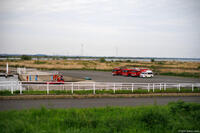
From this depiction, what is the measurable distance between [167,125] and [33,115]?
21.4ft

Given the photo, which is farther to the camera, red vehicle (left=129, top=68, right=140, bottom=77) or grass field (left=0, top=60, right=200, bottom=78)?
grass field (left=0, top=60, right=200, bottom=78)

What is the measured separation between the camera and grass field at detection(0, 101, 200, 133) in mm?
9547

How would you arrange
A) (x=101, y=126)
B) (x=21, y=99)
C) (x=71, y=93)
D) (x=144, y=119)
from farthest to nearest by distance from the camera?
1. (x=71, y=93)
2. (x=21, y=99)
3. (x=144, y=119)
4. (x=101, y=126)

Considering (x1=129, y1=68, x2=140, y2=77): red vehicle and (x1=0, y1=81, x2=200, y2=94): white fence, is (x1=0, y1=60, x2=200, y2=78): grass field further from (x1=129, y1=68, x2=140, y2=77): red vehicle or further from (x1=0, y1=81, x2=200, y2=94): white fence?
(x1=0, y1=81, x2=200, y2=94): white fence

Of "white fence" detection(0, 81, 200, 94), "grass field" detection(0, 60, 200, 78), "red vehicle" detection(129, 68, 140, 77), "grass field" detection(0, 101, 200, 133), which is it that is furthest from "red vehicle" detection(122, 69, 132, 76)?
"grass field" detection(0, 101, 200, 133)

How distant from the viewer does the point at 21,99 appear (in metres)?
17.7

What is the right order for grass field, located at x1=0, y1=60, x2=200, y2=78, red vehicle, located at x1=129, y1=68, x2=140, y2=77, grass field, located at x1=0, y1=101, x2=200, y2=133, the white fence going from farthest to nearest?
grass field, located at x1=0, y1=60, x2=200, y2=78, red vehicle, located at x1=129, y1=68, x2=140, y2=77, the white fence, grass field, located at x1=0, y1=101, x2=200, y2=133

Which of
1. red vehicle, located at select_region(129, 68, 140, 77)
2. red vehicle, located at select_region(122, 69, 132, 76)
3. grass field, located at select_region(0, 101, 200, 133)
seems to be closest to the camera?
grass field, located at select_region(0, 101, 200, 133)

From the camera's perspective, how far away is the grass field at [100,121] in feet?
31.3

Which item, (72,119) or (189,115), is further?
(189,115)

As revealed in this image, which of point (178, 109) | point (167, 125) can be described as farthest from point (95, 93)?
point (167, 125)

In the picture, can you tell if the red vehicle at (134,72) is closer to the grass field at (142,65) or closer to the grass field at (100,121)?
the grass field at (142,65)

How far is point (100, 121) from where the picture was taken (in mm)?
10695

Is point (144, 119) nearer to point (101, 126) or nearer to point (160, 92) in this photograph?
point (101, 126)
